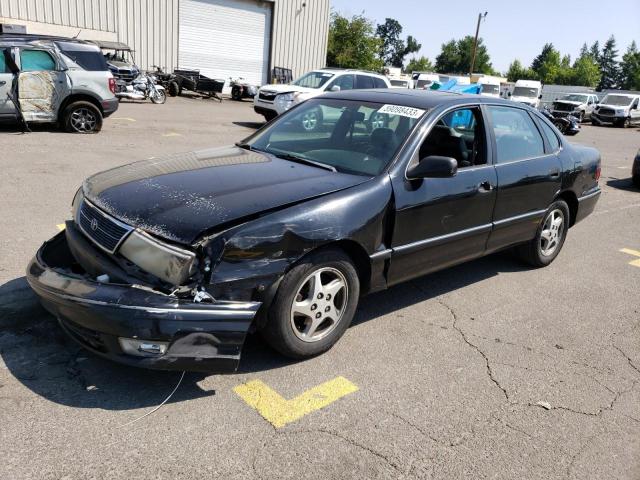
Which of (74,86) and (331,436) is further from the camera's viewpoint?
(74,86)

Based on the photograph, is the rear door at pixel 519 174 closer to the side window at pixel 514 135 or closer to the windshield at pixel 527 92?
the side window at pixel 514 135

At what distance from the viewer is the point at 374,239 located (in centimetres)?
362

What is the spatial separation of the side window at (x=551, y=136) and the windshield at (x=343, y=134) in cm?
186

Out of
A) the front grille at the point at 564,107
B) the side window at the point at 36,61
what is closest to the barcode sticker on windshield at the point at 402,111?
the side window at the point at 36,61

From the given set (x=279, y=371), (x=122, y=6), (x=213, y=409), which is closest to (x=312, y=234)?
(x=279, y=371)

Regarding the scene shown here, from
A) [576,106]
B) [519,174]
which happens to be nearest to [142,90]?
[519,174]

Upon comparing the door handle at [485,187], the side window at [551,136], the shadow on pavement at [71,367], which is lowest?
the shadow on pavement at [71,367]

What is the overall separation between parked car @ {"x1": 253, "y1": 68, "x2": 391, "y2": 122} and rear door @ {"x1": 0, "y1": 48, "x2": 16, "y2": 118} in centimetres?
676

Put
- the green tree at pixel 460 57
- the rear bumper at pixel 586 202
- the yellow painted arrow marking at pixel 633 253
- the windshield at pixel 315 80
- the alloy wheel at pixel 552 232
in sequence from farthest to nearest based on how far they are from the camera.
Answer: the green tree at pixel 460 57, the windshield at pixel 315 80, the yellow painted arrow marking at pixel 633 253, the rear bumper at pixel 586 202, the alloy wheel at pixel 552 232

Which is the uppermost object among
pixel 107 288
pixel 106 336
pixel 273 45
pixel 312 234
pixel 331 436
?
pixel 273 45

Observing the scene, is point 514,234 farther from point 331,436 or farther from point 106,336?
point 106,336

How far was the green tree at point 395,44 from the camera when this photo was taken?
14975 centimetres

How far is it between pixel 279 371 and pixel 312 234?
0.86 m

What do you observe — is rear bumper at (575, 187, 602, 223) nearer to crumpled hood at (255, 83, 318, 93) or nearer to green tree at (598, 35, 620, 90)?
crumpled hood at (255, 83, 318, 93)
